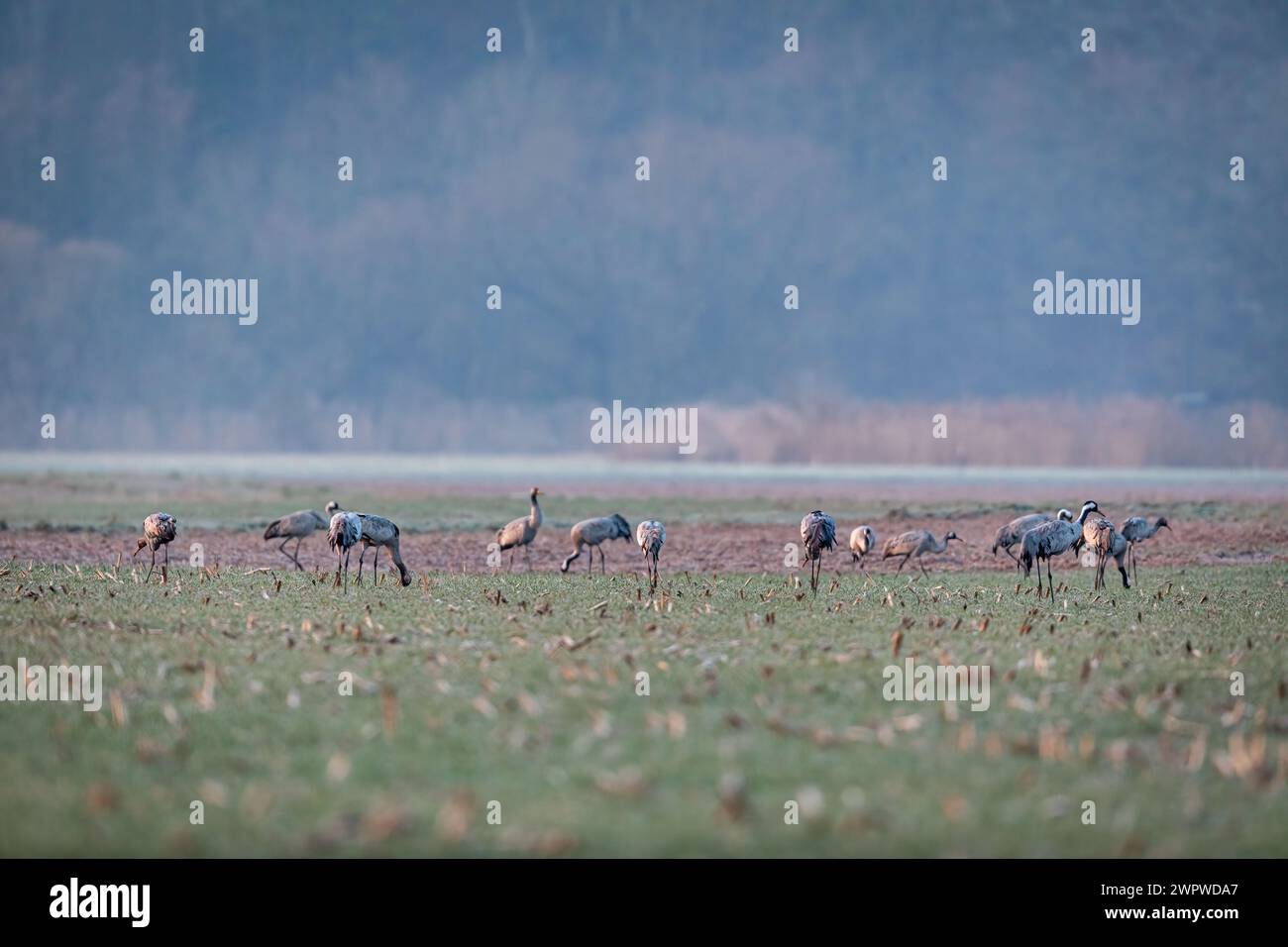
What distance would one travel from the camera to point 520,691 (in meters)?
14.5

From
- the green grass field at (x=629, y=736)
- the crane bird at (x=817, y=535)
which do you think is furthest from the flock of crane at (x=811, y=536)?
the green grass field at (x=629, y=736)

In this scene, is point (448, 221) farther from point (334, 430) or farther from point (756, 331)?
point (756, 331)

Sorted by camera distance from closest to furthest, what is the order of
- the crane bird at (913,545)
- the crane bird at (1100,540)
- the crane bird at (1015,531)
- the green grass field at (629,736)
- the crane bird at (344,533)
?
1. the green grass field at (629,736)
2. the crane bird at (344,533)
3. the crane bird at (1100,540)
4. the crane bird at (1015,531)
5. the crane bird at (913,545)

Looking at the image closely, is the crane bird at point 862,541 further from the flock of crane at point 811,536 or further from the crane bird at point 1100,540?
the crane bird at point 1100,540

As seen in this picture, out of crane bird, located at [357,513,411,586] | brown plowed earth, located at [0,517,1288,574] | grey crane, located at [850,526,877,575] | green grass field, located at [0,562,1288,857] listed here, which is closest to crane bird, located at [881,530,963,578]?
brown plowed earth, located at [0,517,1288,574]

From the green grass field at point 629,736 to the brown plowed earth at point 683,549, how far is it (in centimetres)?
1330

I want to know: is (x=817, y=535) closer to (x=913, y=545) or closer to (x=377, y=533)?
(x=913, y=545)

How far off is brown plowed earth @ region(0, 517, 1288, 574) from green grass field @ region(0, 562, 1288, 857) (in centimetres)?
1330

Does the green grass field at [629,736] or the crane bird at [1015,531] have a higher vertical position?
the crane bird at [1015,531]

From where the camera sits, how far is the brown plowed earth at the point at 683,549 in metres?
35.9

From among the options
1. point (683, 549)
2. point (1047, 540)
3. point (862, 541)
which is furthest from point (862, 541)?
point (683, 549)

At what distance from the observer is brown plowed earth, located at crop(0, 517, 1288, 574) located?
3594 centimetres

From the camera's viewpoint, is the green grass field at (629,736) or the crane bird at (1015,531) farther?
the crane bird at (1015,531)
